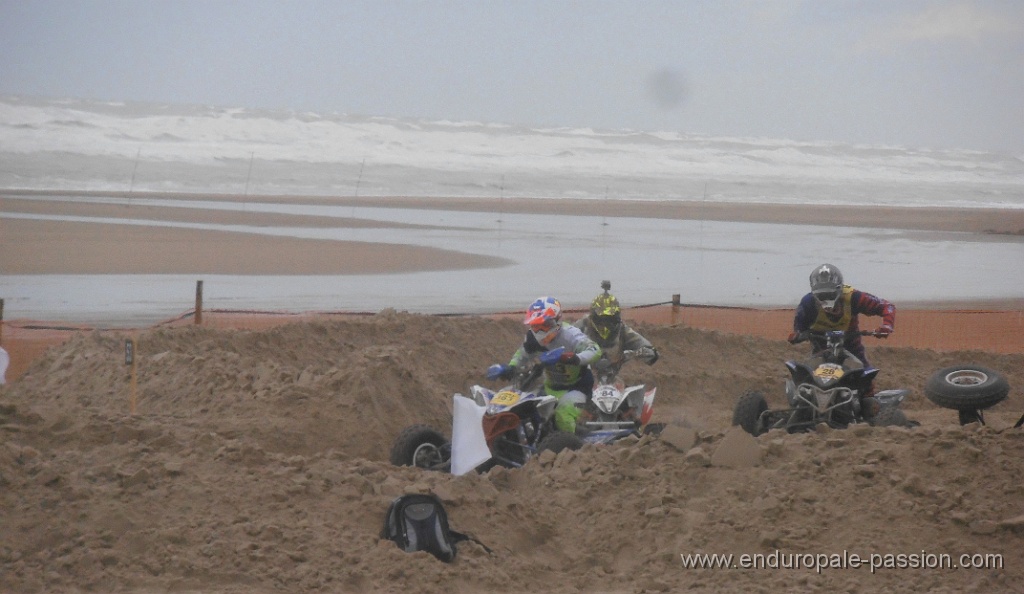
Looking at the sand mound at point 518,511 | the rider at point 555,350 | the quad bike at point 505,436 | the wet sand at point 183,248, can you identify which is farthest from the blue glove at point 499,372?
the wet sand at point 183,248

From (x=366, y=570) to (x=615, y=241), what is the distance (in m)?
34.8

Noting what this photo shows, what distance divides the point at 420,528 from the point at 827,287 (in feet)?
21.1

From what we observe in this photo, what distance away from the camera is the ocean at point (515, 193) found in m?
26.0

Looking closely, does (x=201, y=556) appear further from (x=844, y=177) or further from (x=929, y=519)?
(x=844, y=177)

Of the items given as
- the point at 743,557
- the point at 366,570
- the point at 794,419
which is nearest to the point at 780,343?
the point at 794,419

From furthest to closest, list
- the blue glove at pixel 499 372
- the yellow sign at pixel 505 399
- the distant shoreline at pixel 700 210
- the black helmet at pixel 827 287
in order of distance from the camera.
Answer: the distant shoreline at pixel 700 210
the black helmet at pixel 827 287
the blue glove at pixel 499 372
the yellow sign at pixel 505 399

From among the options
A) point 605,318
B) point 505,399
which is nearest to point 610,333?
point 605,318

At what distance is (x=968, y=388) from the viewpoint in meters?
11.2

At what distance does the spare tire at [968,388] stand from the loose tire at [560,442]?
3.90 m

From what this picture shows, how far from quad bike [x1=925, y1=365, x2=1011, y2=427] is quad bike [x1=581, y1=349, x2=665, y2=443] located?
278 cm

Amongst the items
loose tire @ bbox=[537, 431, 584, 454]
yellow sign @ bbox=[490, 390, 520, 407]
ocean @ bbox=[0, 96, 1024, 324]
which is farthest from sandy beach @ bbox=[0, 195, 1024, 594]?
ocean @ bbox=[0, 96, 1024, 324]

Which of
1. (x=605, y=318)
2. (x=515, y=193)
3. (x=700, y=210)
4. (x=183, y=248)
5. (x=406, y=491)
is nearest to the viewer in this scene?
(x=406, y=491)

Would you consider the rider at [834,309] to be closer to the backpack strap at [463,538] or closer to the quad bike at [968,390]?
the quad bike at [968,390]

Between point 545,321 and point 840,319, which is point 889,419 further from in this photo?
point 545,321
